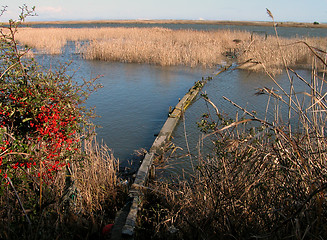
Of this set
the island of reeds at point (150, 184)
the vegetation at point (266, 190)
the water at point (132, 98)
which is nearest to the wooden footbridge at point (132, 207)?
the island of reeds at point (150, 184)

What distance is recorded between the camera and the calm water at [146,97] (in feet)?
21.5

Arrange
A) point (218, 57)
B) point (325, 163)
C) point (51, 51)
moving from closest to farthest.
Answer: point (325, 163), point (218, 57), point (51, 51)

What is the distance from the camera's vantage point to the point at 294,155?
87.4 inches

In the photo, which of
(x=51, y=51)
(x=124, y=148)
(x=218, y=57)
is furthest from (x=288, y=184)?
(x=51, y=51)

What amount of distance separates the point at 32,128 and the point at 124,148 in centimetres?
290

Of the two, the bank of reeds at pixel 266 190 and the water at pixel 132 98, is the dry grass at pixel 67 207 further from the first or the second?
the water at pixel 132 98

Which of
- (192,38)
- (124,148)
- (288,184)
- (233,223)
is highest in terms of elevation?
(192,38)

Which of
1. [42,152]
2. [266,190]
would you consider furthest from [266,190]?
[42,152]

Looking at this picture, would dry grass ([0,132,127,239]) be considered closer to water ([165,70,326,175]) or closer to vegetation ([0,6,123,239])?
vegetation ([0,6,123,239])

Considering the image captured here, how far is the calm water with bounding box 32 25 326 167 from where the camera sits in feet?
21.5

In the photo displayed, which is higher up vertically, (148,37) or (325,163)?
(148,37)

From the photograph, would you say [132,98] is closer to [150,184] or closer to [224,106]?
[224,106]

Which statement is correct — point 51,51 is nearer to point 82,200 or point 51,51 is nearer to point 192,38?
point 192,38

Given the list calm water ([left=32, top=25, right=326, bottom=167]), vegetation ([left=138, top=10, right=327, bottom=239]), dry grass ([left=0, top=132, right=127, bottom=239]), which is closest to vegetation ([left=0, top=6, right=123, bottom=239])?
dry grass ([left=0, top=132, right=127, bottom=239])
